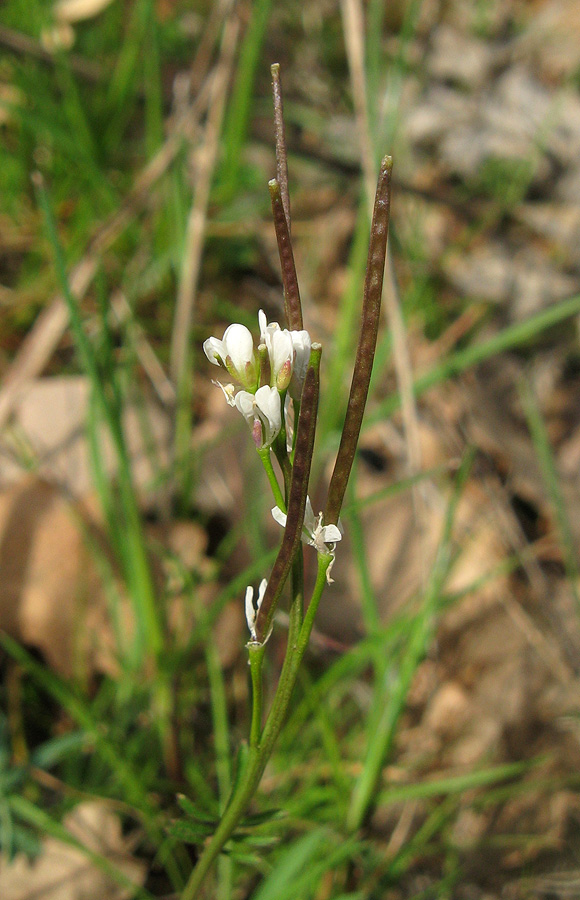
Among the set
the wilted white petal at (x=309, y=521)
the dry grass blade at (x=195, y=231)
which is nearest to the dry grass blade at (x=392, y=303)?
the dry grass blade at (x=195, y=231)

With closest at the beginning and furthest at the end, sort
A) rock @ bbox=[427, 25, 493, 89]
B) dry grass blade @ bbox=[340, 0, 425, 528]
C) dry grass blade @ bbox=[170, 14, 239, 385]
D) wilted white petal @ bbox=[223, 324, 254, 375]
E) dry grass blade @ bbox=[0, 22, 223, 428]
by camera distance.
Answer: wilted white petal @ bbox=[223, 324, 254, 375] → dry grass blade @ bbox=[340, 0, 425, 528] → dry grass blade @ bbox=[0, 22, 223, 428] → dry grass blade @ bbox=[170, 14, 239, 385] → rock @ bbox=[427, 25, 493, 89]

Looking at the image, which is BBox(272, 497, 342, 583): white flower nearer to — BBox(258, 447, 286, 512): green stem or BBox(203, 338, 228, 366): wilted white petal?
BBox(258, 447, 286, 512): green stem

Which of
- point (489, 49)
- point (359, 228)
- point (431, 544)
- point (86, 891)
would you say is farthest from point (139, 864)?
point (489, 49)

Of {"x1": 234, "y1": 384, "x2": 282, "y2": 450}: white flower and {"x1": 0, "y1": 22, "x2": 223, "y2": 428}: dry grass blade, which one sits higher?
{"x1": 0, "y1": 22, "x2": 223, "y2": 428}: dry grass blade

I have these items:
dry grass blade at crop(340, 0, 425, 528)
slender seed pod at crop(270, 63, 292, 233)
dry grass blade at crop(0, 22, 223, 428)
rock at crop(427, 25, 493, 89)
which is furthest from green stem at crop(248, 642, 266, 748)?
rock at crop(427, 25, 493, 89)

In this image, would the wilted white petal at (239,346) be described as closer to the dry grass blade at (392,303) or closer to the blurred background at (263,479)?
the blurred background at (263,479)

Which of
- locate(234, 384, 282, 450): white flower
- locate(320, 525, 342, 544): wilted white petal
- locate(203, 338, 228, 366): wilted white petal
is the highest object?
locate(203, 338, 228, 366): wilted white petal

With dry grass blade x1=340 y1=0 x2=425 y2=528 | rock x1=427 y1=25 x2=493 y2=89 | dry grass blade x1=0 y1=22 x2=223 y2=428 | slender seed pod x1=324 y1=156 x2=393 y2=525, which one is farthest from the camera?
rock x1=427 y1=25 x2=493 y2=89
